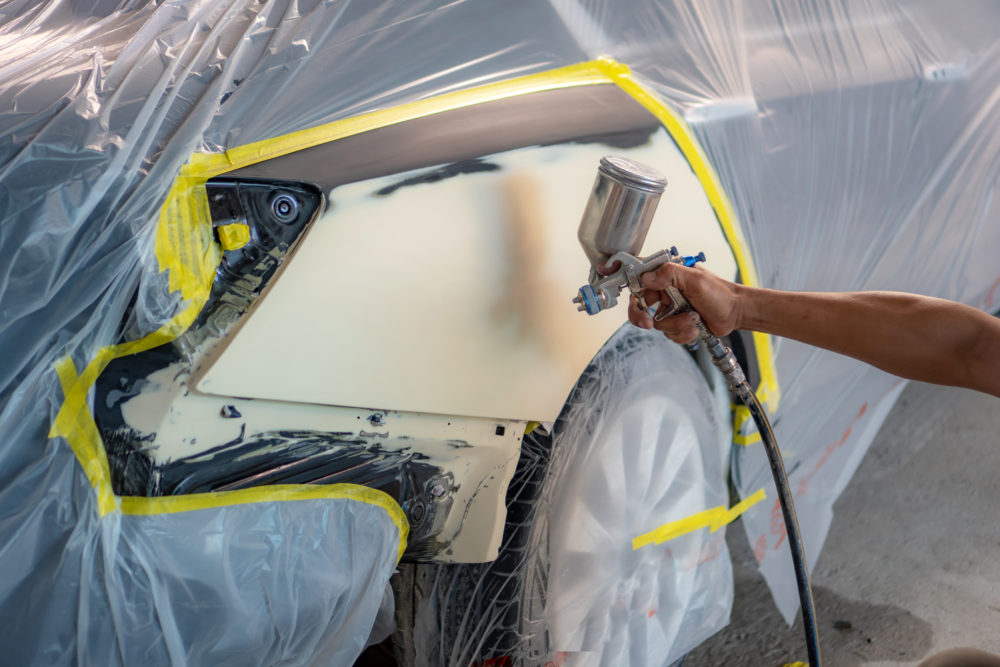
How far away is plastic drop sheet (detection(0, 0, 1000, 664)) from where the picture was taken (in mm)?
865

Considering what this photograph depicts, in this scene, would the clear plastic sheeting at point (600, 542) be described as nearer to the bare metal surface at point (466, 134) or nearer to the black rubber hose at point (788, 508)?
the black rubber hose at point (788, 508)

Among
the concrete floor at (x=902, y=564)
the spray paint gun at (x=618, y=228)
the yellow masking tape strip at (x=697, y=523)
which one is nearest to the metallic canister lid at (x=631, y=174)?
the spray paint gun at (x=618, y=228)

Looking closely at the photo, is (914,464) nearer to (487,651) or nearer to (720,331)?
(720,331)

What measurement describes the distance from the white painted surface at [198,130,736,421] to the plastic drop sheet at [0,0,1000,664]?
0.11 metres

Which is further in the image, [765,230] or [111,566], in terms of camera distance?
[765,230]

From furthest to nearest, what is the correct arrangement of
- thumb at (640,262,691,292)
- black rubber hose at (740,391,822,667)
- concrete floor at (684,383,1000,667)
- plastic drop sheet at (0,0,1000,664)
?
concrete floor at (684,383,1000,667) < black rubber hose at (740,391,822,667) < thumb at (640,262,691,292) < plastic drop sheet at (0,0,1000,664)

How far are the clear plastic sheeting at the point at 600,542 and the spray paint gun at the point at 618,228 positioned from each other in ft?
0.62

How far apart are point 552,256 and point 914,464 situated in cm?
197

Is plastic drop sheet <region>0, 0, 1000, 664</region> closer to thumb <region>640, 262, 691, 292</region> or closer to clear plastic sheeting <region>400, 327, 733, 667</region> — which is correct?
clear plastic sheeting <region>400, 327, 733, 667</region>

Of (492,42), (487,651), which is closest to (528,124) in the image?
(492,42)

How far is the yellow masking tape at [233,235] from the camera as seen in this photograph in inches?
35.4

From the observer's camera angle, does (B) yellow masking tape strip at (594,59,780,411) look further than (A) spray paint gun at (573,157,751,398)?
Yes

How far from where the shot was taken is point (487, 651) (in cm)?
128

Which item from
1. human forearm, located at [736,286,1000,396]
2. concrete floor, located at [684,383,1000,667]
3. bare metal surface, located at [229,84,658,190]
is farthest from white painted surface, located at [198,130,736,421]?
concrete floor, located at [684,383,1000,667]
